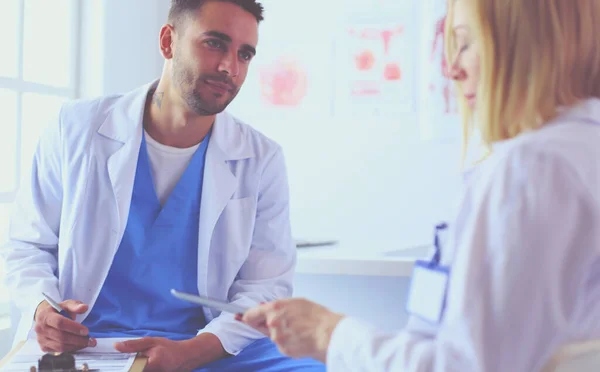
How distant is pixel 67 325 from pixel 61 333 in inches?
0.8

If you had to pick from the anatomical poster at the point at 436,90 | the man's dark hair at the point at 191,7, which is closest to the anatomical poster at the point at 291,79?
the anatomical poster at the point at 436,90

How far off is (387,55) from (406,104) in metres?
0.19

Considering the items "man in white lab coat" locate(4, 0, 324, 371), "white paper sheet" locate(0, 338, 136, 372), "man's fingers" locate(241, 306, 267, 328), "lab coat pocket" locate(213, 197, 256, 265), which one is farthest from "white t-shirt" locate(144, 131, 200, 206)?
"man's fingers" locate(241, 306, 267, 328)

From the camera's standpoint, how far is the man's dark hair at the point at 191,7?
168cm

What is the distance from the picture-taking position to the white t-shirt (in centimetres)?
157

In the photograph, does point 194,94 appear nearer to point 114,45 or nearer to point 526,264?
point 114,45

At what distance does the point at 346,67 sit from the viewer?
251 cm

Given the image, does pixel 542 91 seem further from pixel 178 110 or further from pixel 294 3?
pixel 294 3

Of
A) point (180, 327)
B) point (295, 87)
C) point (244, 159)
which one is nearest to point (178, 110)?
point (244, 159)

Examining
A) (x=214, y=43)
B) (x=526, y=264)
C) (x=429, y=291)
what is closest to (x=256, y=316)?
(x=429, y=291)

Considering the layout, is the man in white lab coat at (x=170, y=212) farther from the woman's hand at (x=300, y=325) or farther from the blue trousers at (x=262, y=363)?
the woman's hand at (x=300, y=325)

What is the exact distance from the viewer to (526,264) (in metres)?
0.68

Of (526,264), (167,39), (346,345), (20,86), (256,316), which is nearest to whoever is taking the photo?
(526,264)

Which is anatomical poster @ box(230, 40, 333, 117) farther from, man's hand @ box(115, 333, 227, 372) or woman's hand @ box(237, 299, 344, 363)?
woman's hand @ box(237, 299, 344, 363)
